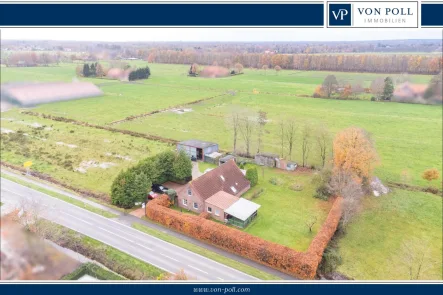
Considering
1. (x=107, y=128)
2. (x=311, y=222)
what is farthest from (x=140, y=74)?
(x=311, y=222)

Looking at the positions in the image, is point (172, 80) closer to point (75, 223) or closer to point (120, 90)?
point (120, 90)

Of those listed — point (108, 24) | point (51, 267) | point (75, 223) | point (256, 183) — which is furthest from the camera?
point (256, 183)

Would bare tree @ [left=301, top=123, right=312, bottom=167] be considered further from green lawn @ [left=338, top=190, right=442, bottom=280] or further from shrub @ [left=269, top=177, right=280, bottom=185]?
green lawn @ [left=338, top=190, right=442, bottom=280]

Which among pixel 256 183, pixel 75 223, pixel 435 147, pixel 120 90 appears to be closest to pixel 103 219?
pixel 75 223

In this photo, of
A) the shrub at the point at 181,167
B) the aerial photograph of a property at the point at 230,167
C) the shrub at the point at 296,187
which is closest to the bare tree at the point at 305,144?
the aerial photograph of a property at the point at 230,167

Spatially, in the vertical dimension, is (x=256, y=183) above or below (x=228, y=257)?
above

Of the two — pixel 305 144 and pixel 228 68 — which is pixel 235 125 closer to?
pixel 305 144

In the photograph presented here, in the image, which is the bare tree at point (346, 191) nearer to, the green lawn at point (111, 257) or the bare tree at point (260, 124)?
the bare tree at point (260, 124)
